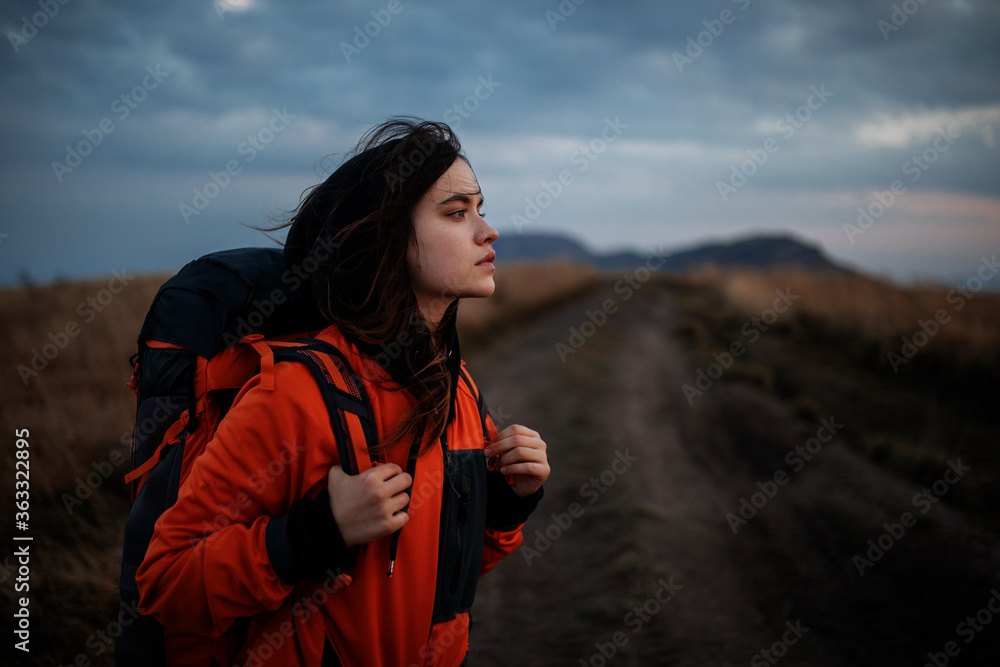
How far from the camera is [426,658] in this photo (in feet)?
4.34

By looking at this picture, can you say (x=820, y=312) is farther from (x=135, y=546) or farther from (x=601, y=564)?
(x=135, y=546)

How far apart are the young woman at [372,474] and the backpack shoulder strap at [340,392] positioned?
0.02 metres

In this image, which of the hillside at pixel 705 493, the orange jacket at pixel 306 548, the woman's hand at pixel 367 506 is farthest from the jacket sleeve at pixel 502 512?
the hillside at pixel 705 493

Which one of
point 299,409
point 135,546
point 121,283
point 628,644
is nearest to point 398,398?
point 299,409

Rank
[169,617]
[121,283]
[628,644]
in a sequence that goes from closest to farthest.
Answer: [169,617]
[628,644]
[121,283]

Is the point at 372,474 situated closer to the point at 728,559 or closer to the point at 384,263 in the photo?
the point at 384,263

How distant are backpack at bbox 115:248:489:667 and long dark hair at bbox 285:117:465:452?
13 centimetres

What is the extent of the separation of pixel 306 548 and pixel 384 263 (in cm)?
71

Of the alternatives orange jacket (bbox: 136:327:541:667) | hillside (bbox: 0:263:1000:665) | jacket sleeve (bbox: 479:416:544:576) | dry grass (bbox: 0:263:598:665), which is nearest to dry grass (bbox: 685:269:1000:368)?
hillside (bbox: 0:263:1000:665)

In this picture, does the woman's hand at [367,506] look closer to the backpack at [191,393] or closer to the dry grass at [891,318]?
the backpack at [191,393]

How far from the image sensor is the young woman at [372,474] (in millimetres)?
1097

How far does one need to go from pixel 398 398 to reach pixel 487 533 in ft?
1.93

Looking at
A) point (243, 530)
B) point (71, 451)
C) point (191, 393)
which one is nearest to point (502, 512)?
point (243, 530)

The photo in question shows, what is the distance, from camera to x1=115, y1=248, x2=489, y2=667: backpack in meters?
1.24
